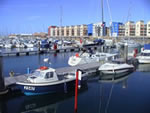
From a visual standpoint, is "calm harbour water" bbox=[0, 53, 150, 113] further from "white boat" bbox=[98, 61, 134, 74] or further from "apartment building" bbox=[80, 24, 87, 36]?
"apartment building" bbox=[80, 24, 87, 36]

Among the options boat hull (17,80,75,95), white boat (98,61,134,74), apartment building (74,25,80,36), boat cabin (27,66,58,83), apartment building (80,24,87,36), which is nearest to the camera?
boat hull (17,80,75,95)

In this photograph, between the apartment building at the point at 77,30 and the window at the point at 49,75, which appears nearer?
the window at the point at 49,75

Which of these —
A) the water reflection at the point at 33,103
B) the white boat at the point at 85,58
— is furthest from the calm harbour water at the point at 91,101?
the white boat at the point at 85,58

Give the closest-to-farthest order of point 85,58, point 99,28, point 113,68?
1. point 113,68
2. point 85,58
3. point 99,28

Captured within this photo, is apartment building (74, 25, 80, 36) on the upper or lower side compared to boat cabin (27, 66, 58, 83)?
upper

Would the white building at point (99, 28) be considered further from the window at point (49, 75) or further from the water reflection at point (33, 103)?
the water reflection at point (33, 103)

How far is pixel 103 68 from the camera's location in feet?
76.2

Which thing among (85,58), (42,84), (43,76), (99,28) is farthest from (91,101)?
(99,28)

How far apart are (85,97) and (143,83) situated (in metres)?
8.31

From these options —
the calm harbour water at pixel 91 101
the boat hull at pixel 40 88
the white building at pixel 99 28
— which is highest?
the white building at pixel 99 28

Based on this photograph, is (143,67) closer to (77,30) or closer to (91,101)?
(91,101)

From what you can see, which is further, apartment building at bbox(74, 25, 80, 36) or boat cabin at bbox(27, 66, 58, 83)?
apartment building at bbox(74, 25, 80, 36)

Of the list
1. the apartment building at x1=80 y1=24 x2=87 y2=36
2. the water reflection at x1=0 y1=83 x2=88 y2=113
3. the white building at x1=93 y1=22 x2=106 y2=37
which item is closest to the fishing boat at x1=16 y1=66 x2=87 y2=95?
the water reflection at x1=0 y1=83 x2=88 y2=113

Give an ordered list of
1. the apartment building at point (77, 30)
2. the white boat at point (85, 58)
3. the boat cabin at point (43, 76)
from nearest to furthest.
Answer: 1. the boat cabin at point (43, 76)
2. the white boat at point (85, 58)
3. the apartment building at point (77, 30)
